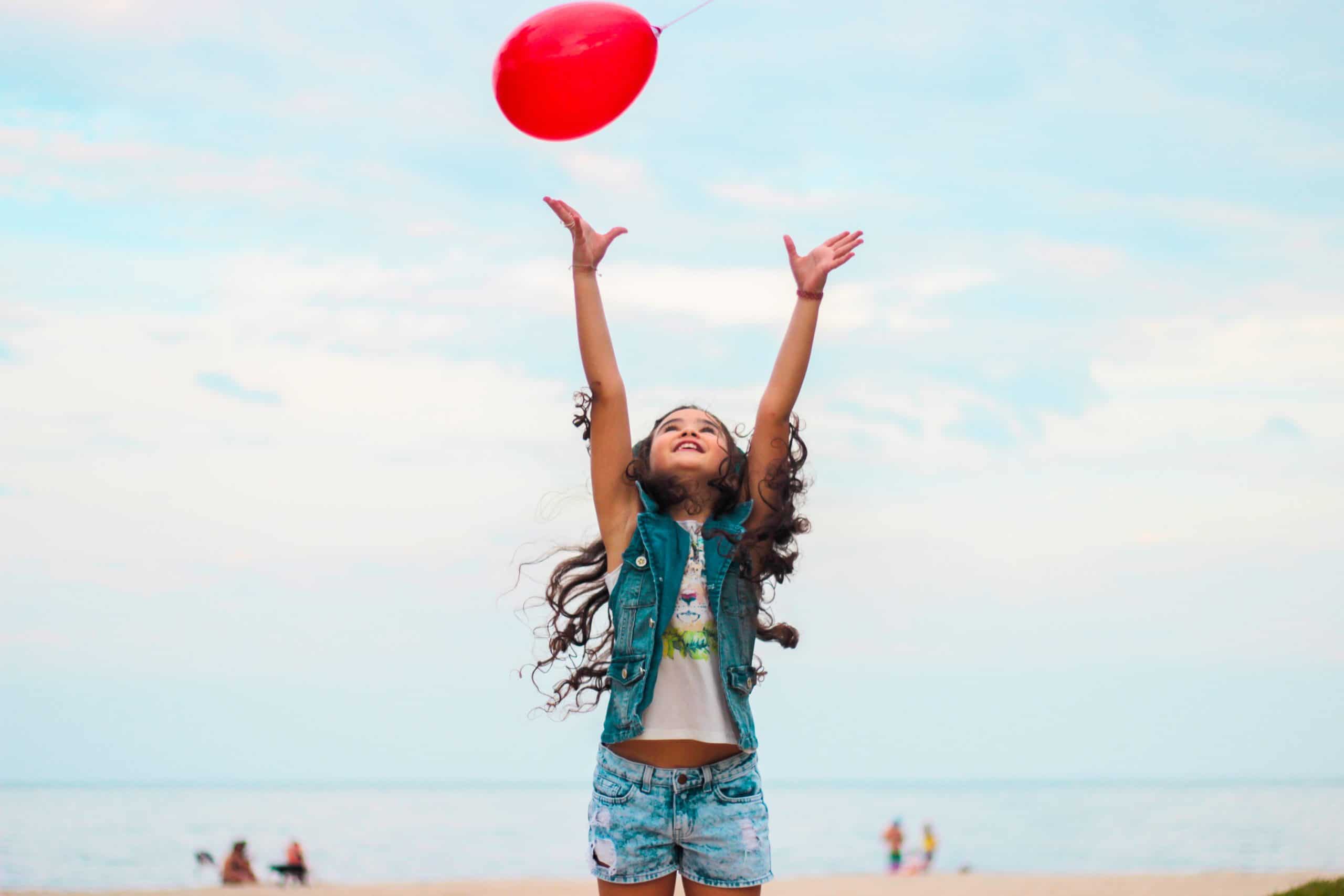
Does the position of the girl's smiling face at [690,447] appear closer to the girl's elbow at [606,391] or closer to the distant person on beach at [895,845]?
the girl's elbow at [606,391]

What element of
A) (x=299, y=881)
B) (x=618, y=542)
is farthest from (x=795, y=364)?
(x=299, y=881)

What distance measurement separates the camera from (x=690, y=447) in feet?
12.4

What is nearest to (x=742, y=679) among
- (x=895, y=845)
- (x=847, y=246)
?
(x=847, y=246)

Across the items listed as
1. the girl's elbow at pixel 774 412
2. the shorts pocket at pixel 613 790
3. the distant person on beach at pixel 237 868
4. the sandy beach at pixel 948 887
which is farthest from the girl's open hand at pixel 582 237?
the distant person on beach at pixel 237 868

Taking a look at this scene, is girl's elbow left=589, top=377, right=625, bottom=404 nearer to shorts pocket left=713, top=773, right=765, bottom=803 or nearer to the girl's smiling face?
the girl's smiling face

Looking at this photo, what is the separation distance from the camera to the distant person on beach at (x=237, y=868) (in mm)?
12062

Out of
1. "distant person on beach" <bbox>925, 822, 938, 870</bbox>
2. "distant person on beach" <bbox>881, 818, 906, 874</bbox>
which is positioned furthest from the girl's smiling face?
"distant person on beach" <bbox>925, 822, 938, 870</bbox>

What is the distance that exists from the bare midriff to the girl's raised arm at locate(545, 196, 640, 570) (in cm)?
52

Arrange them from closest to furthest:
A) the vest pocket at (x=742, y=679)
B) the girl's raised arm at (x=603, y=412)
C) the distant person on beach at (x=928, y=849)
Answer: the vest pocket at (x=742, y=679)
the girl's raised arm at (x=603, y=412)
the distant person on beach at (x=928, y=849)

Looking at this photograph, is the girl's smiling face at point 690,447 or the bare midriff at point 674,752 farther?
the girl's smiling face at point 690,447

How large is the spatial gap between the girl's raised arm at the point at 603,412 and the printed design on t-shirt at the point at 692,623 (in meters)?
0.21

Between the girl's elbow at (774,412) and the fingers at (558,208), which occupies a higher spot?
the fingers at (558,208)

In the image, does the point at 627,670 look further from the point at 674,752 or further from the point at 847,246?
the point at 847,246

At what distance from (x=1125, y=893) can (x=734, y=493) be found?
7.58 m
